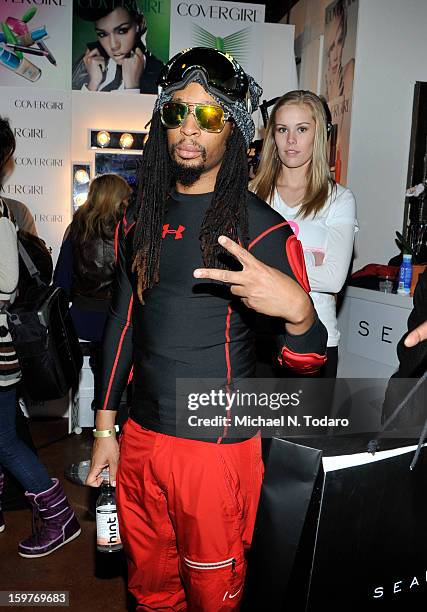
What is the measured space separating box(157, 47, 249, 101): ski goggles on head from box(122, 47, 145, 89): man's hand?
425 centimetres

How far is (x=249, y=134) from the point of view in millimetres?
1771

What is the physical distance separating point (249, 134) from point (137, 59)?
4.38 metres

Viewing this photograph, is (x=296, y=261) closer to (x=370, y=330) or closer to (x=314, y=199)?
(x=314, y=199)

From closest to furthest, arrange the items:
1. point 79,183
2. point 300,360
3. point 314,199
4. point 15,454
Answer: point 300,360
point 314,199
point 15,454
point 79,183

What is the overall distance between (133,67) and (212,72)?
4.38m

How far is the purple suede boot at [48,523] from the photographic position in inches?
111

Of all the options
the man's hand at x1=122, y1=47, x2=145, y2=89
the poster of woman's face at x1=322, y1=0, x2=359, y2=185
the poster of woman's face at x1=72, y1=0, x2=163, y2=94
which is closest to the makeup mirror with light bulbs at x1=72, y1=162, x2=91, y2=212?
the poster of woman's face at x1=72, y1=0, x2=163, y2=94

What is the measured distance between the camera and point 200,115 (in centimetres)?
164

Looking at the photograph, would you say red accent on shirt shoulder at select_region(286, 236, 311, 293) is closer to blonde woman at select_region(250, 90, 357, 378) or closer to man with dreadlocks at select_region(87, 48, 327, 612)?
man with dreadlocks at select_region(87, 48, 327, 612)

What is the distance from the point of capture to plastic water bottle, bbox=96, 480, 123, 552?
1.91m

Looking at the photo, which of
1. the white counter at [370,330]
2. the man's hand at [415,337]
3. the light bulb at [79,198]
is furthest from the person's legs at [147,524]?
the light bulb at [79,198]

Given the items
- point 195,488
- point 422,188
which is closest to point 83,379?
point 422,188

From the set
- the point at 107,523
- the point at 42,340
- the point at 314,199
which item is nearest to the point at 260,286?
the point at 107,523

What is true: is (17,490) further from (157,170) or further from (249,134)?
(249,134)
